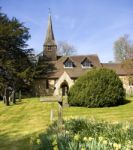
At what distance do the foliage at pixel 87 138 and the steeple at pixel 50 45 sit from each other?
45.9 m

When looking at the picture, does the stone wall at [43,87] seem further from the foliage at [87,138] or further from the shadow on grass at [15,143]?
the foliage at [87,138]

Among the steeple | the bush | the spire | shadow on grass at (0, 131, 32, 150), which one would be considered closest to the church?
the steeple

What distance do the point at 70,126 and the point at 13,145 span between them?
8.86 feet

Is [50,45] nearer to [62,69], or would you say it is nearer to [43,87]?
[62,69]

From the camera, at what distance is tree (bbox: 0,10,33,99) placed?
48.0 metres

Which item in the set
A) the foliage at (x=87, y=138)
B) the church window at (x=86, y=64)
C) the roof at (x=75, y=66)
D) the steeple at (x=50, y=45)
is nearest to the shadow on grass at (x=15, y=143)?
the foliage at (x=87, y=138)

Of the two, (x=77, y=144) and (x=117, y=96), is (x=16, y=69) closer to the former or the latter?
(x=117, y=96)

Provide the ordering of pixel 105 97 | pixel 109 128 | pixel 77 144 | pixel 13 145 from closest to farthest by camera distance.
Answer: pixel 77 144 → pixel 109 128 → pixel 13 145 → pixel 105 97

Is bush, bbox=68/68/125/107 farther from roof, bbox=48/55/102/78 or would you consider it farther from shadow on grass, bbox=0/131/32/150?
roof, bbox=48/55/102/78

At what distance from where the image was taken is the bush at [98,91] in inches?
1102

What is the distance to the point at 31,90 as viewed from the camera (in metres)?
54.1

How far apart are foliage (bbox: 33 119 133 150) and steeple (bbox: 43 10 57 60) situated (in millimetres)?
45923

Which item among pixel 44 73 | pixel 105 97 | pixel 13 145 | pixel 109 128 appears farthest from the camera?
pixel 44 73

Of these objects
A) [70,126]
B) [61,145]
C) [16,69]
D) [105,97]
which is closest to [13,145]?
[70,126]
